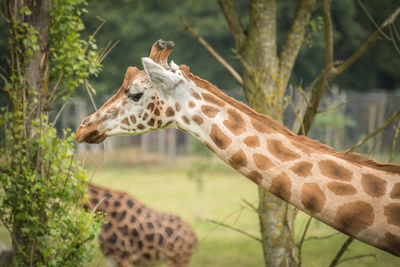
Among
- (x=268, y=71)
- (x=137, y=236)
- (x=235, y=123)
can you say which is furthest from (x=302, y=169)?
(x=137, y=236)

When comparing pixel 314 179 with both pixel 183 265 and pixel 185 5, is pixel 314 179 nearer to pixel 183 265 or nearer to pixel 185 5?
pixel 183 265

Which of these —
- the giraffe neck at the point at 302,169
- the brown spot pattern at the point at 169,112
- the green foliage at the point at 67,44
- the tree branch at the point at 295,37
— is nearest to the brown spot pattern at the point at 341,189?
the giraffe neck at the point at 302,169

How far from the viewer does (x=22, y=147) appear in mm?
3461

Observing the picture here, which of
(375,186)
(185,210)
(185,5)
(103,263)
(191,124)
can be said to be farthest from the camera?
(185,5)

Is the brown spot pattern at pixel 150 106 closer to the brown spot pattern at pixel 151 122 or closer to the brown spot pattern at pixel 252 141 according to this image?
the brown spot pattern at pixel 151 122

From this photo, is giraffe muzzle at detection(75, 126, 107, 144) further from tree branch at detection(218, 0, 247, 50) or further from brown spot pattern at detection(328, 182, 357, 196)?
tree branch at detection(218, 0, 247, 50)

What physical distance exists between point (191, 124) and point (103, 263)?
5044 mm

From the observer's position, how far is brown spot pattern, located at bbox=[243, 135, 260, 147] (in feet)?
8.85

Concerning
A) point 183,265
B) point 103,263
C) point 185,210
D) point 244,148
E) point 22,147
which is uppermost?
point 244,148

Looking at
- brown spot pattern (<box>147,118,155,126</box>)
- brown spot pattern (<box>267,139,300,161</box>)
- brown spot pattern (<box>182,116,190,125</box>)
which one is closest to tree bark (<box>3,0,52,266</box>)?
brown spot pattern (<box>147,118,155,126</box>)

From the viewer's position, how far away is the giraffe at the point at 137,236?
570cm

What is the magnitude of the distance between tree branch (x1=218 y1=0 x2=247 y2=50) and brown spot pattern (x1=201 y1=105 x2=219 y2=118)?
2.00 meters

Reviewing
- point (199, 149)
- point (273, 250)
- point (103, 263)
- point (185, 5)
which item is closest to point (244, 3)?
point (185, 5)

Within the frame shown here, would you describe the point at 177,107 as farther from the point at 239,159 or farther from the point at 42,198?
the point at 42,198
